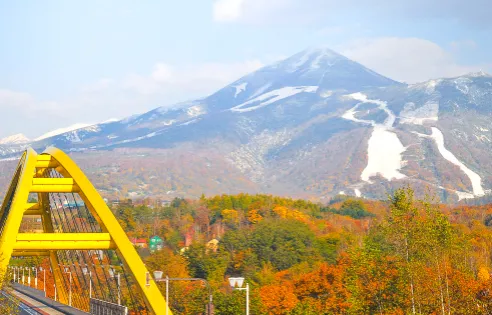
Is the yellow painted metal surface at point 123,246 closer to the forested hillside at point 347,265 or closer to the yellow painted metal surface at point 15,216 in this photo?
the yellow painted metal surface at point 15,216

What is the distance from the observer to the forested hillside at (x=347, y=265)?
55125mm

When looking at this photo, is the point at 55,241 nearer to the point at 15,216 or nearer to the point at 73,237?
the point at 73,237

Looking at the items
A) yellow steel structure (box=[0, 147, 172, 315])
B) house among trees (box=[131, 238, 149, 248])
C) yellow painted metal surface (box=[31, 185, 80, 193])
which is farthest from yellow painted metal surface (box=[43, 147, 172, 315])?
house among trees (box=[131, 238, 149, 248])

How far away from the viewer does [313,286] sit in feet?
363

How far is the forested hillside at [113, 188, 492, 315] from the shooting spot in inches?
2170

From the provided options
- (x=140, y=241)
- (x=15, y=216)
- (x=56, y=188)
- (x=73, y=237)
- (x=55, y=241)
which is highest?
(x=56, y=188)

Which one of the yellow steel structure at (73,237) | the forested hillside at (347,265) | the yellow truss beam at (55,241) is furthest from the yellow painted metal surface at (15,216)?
the forested hillside at (347,265)

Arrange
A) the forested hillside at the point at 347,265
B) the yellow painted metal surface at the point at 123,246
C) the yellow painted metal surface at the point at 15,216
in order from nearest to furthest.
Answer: the yellow painted metal surface at the point at 15,216, the yellow painted metal surface at the point at 123,246, the forested hillside at the point at 347,265

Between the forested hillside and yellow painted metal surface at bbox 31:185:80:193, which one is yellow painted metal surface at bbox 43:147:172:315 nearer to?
yellow painted metal surface at bbox 31:185:80:193

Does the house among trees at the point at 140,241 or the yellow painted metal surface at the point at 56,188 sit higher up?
the yellow painted metal surface at the point at 56,188

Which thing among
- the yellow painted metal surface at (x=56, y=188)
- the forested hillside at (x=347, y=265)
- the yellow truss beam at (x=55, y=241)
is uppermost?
the yellow painted metal surface at (x=56, y=188)

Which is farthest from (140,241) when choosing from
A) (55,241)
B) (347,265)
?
(55,241)

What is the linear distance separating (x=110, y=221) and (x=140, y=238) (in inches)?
5598

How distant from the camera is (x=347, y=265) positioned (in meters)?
89.5
